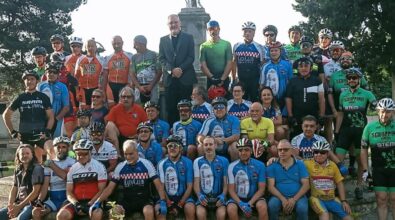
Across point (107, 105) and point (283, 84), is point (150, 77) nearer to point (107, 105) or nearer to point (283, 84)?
point (107, 105)

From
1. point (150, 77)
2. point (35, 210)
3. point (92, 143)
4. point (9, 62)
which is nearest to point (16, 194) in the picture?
point (35, 210)

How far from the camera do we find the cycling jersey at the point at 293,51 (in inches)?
411

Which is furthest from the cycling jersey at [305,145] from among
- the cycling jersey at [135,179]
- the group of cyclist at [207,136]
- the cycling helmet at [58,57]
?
the cycling helmet at [58,57]

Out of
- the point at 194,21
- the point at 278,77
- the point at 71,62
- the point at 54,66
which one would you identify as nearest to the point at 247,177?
the point at 278,77

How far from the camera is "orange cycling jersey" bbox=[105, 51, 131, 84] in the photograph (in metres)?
10.1

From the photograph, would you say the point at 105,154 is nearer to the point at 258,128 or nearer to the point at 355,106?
the point at 258,128

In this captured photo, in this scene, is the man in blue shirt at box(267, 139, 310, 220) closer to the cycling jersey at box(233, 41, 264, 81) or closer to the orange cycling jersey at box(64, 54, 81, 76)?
the cycling jersey at box(233, 41, 264, 81)

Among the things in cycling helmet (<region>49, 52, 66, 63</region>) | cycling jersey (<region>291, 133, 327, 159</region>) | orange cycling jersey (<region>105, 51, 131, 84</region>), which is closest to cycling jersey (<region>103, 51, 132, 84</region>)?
orange cycling jersey (<region>105, 51, 131, 84</region>)

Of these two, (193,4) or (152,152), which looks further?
(193,4)

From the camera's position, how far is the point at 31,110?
8609 mm

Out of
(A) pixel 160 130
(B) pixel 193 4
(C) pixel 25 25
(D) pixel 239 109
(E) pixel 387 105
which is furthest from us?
(C) pixel 25 25

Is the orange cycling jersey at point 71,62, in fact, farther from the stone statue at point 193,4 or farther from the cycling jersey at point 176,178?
the stone statue at point 193,4

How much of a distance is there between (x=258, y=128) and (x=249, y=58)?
77.3 inches

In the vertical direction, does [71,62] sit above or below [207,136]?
above
